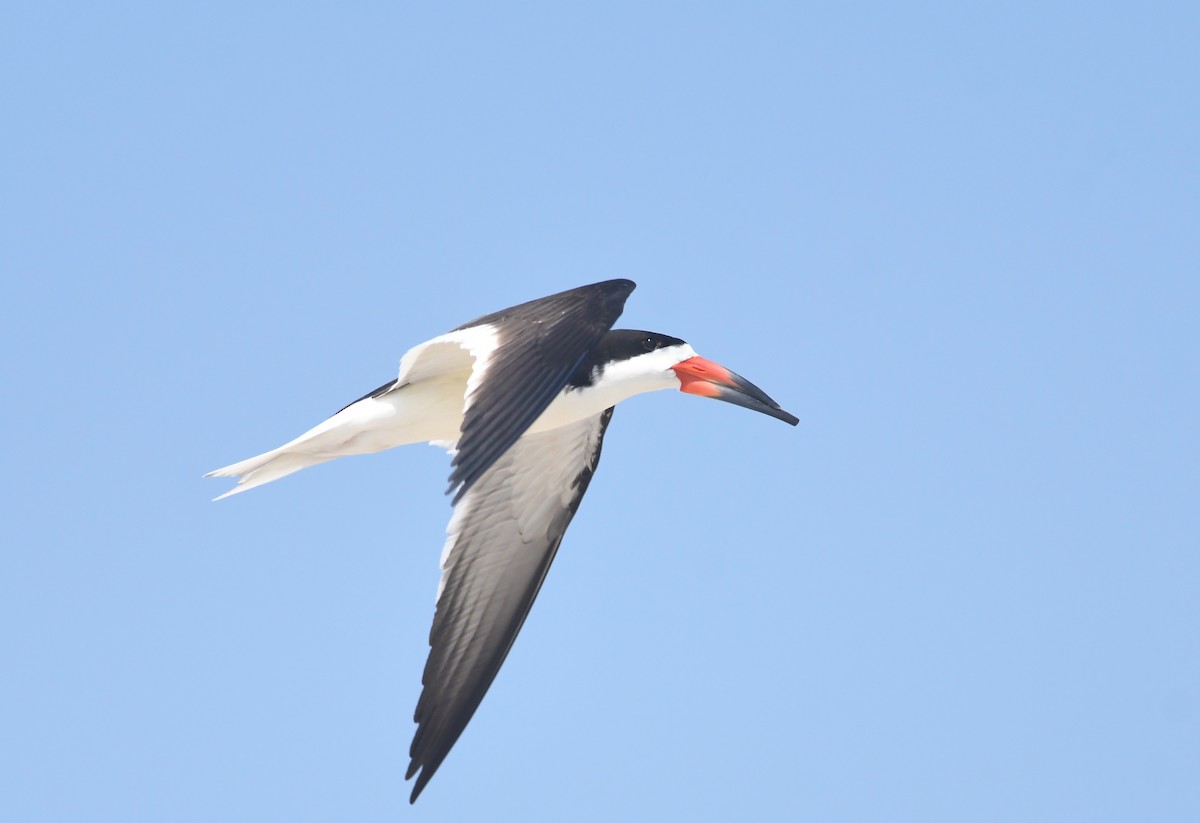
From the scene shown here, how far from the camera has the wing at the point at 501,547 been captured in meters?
11.8

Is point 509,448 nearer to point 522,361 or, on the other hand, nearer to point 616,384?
point 522,361

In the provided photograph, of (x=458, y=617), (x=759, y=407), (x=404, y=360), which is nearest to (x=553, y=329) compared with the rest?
(x=404, y=360)

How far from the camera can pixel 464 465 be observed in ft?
28.2

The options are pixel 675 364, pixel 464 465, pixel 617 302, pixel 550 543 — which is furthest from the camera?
pixel 550 543

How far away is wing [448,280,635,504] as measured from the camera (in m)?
8.84

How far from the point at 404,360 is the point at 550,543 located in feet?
7.08

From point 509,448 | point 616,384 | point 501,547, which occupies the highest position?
point 616,384

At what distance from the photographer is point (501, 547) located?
12.4 meters

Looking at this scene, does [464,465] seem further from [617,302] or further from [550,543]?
[550,543]

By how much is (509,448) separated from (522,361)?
2.56ft

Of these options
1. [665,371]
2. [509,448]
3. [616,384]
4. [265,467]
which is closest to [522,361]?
[509,448]

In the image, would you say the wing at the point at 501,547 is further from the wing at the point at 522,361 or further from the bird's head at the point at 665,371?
the wing at the point at 522,361

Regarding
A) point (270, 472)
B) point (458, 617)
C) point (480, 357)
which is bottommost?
point (458, 617)

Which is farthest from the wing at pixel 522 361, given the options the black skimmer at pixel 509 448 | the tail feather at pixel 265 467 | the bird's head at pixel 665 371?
the tail feather at pixel 265 467
